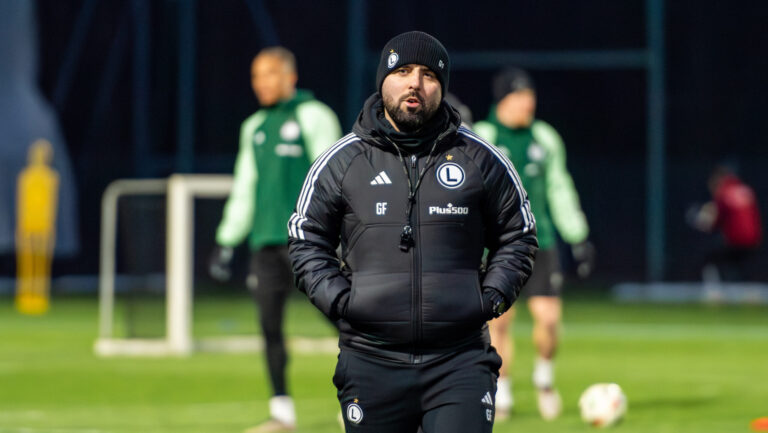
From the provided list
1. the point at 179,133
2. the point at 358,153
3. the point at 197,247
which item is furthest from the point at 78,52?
the point at 358,153

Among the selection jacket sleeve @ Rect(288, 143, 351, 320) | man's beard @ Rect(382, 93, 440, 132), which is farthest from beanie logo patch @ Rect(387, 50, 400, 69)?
jacket sleeve @ Rect(288, 143, 351, 320)

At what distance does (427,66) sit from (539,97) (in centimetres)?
2195

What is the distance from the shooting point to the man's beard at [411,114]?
527cm

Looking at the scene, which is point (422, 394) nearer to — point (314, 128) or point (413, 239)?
point (413, 239)

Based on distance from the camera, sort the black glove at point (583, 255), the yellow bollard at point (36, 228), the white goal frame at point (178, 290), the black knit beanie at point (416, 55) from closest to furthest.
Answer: the black knit beanie at point (416, 55), the black glove at point (583, 255), the white goal frame at point (178, 290), the yellow bollard at point (36, 228)

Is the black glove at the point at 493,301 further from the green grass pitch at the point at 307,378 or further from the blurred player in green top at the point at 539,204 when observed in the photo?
the blurred player in green top at the point at 539,204

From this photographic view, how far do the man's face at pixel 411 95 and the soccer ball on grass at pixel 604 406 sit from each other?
482 centimetres

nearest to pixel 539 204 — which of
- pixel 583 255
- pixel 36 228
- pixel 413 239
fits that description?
pixel 583 255

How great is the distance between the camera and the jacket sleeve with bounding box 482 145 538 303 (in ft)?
17.5

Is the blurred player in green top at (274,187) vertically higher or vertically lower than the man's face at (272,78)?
lower

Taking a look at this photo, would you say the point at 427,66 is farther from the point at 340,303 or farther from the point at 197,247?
the point at 197,247

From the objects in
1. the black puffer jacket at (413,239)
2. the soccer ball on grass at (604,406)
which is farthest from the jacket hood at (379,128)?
the soccer ball on grass at (604,406)

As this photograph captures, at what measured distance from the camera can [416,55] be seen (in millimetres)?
5285

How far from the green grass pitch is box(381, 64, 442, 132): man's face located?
4.83m
